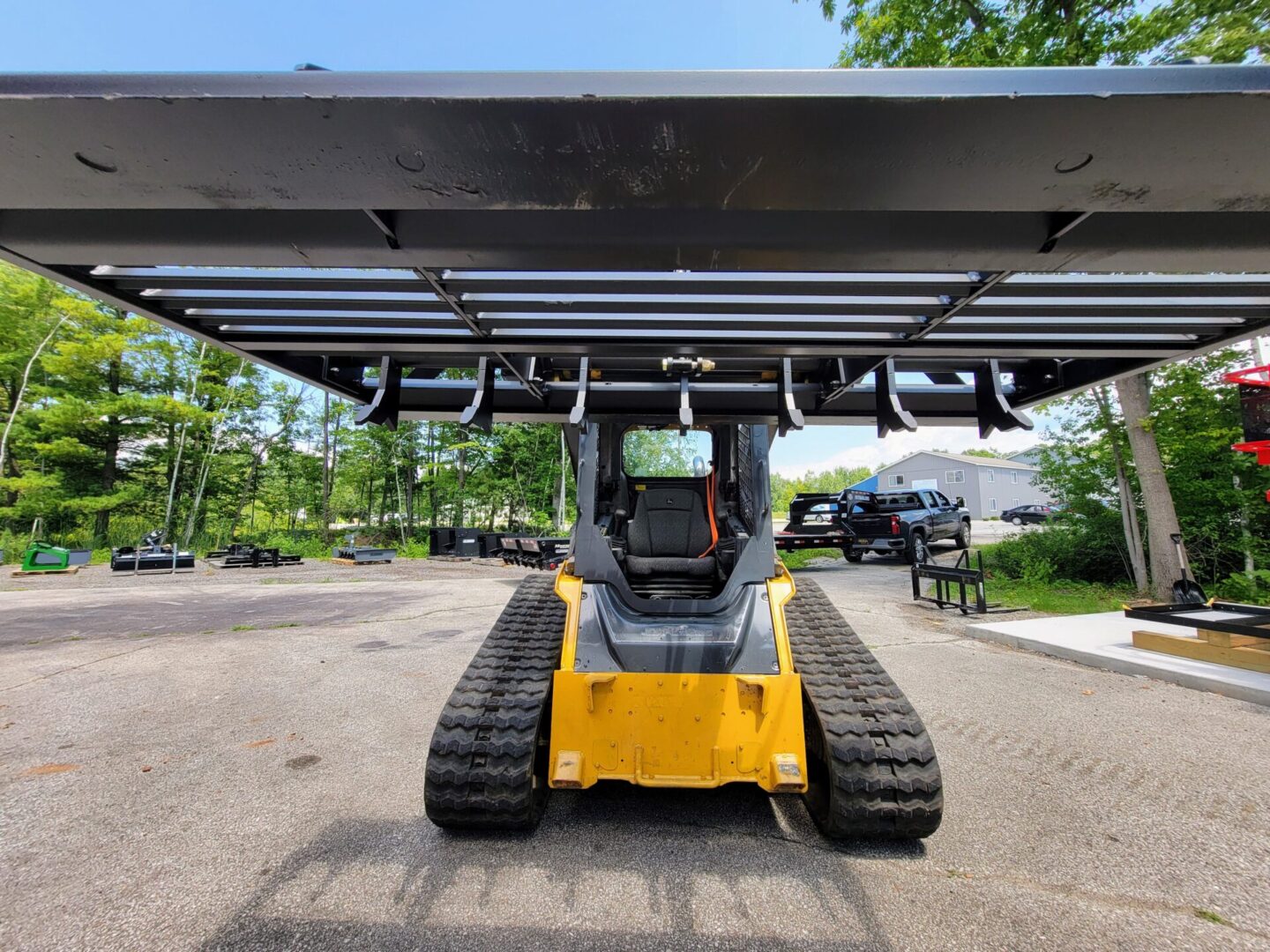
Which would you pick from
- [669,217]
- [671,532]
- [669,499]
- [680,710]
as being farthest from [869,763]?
[669,217]

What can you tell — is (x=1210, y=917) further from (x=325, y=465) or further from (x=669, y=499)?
(x=325, y=465)

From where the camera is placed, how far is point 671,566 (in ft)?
10.2

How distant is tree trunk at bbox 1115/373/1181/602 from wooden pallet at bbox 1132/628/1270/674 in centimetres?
416

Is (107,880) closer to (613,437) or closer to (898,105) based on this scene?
(613,437)

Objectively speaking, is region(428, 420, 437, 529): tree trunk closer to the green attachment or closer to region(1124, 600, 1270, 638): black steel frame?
the green attachment

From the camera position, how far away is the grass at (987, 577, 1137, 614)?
26.8ft

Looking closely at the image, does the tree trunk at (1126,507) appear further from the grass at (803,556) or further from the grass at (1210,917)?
the grass at (1210,917)

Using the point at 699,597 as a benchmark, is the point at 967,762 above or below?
A: below

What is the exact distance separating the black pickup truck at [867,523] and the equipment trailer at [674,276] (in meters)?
10.6

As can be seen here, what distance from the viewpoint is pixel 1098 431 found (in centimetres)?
1034

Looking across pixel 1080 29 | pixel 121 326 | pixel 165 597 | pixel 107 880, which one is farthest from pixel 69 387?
pixel 1080 29

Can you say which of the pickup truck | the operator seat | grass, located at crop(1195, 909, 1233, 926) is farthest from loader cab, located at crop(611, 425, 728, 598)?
the pickup truck

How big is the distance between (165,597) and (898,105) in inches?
502

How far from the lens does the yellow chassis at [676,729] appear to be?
228cm
